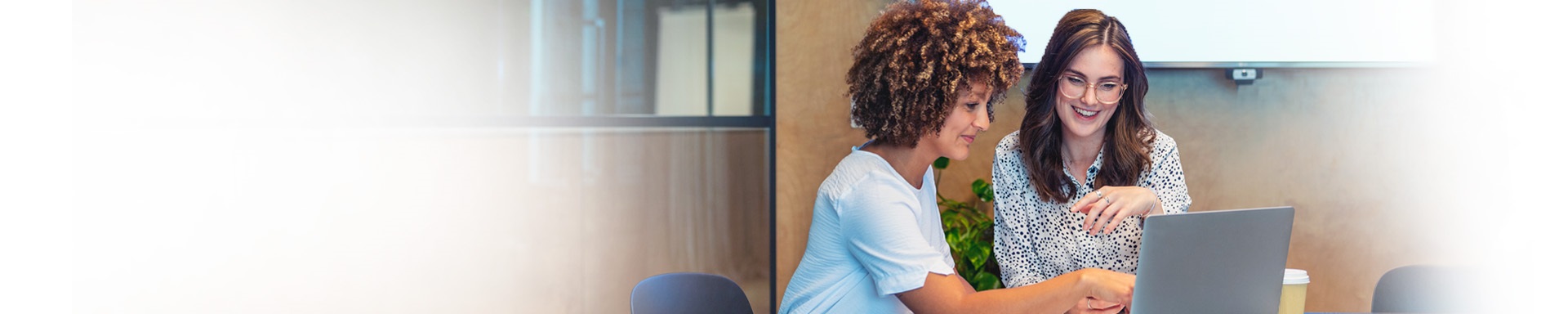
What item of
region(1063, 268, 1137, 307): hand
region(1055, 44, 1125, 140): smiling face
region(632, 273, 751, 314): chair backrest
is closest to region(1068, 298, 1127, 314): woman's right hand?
region(1063, 268, 1137, 307): hand

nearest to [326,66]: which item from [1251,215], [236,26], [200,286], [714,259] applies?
[236,26]

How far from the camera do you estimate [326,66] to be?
7.32 feet

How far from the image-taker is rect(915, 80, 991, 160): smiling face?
1515 millimetres

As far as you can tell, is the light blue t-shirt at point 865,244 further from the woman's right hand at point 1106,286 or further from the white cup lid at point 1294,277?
the white cup lid at point 1294,277

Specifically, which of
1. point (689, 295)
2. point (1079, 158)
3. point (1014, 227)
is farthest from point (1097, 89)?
point (689, 295)

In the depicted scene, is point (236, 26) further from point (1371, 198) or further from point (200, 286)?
point (1371, 198)

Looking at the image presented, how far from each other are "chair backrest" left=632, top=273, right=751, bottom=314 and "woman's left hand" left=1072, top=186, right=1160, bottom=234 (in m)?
0.67

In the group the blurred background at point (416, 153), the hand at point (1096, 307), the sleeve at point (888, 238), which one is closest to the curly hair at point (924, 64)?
the sleeve at point (888, 238)

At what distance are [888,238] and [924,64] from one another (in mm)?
251

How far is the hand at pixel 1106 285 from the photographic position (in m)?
1.39

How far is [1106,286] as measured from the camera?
1.39 meters

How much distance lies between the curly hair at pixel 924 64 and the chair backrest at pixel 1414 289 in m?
1.51

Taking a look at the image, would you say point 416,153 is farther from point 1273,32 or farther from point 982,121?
point 1273,32

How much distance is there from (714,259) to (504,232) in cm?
68
